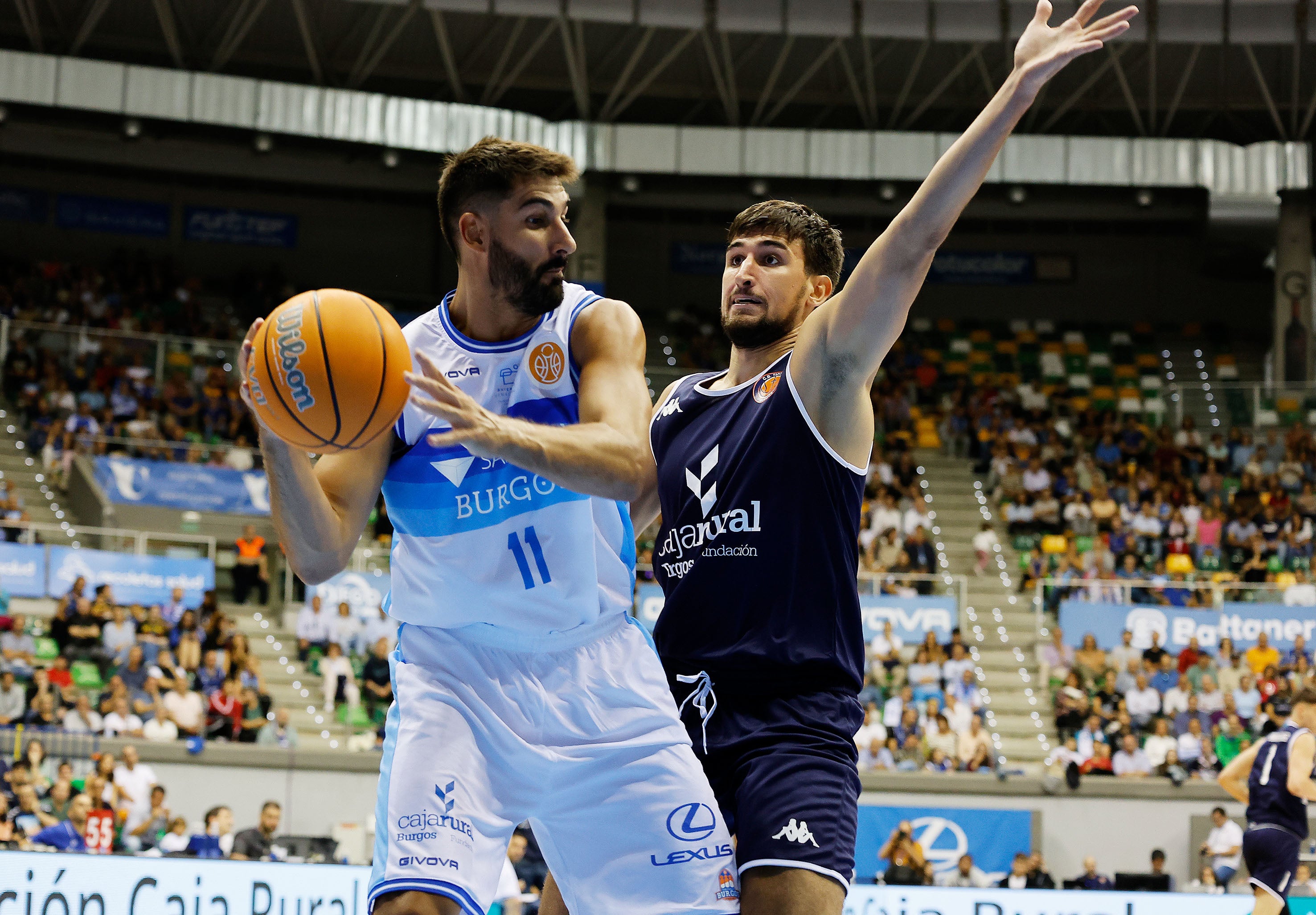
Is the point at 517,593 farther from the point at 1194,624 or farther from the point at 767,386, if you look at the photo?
the point at 1194,624

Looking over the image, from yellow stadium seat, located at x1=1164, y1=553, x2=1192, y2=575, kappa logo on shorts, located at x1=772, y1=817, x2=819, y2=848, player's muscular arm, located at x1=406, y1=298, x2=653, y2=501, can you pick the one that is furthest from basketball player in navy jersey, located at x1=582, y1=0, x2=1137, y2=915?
yellow stadium seat, located at x1=1164, y1=553, x2=1192, y2=575

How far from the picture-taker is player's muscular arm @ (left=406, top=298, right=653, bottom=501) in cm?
343

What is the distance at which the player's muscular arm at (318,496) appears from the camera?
12.1ft

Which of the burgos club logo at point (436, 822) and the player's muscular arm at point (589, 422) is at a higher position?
the player's muscular arm at point (589, 422)

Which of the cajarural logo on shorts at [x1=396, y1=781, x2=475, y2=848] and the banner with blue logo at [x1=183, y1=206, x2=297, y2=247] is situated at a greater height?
the banner with blue logo at [x1=183, y1=206, x2=297, y2=247]

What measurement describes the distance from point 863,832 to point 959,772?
167cm

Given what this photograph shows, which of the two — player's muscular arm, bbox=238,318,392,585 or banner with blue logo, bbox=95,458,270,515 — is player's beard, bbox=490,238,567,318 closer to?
player's muscular arm, bbox=238,318,392,585

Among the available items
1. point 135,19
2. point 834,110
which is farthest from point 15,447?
point 834,110

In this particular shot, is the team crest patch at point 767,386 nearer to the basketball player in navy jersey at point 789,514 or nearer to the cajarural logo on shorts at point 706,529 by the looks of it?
the basketball player in navy jersey at point 789,514

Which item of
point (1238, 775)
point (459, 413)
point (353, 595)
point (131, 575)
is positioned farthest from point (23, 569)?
point (459, 413)

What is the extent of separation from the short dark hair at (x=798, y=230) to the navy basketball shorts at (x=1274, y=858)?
729 cm

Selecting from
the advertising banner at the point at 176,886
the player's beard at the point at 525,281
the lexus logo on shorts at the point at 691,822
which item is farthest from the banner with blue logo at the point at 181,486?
the lexus logo on shorts at the point at 691,822

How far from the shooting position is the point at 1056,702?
1812 centimetres

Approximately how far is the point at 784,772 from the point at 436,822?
951mm
